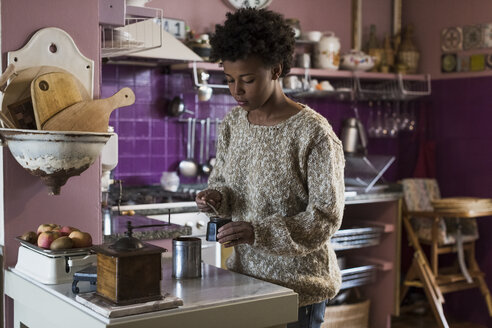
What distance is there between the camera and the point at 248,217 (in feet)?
7.46

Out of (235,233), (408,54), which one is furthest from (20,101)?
(408,54)

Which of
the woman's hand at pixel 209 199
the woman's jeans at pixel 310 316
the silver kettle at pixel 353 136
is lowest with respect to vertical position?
the woman's jeans at pixel 310 316

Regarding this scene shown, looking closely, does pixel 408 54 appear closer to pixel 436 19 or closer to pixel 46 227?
pixel 436 19

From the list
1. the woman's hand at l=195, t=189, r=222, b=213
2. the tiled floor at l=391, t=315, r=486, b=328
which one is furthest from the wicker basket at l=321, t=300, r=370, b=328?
the woman's hand at l=195, t=189, r=222, b=213

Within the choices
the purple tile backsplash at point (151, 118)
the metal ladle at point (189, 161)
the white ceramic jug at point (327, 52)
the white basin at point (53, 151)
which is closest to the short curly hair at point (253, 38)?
the white basin at point (53, 151)

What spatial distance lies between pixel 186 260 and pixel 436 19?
4218 millimetres

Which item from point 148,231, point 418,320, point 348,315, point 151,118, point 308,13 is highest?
point 308,13

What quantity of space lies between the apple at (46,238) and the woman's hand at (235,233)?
48cm

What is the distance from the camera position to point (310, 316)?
88.4 inches

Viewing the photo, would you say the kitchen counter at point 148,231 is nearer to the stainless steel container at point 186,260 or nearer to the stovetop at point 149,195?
the stovetop at point 149,195

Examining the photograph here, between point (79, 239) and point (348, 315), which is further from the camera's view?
point (348, 315)

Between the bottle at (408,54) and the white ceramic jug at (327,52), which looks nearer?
the white ceramic jug at (327,52)

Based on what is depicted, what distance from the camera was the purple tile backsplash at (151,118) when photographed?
15.1 feet

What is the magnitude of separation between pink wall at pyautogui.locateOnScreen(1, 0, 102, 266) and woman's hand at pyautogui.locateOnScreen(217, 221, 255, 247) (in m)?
0.59
